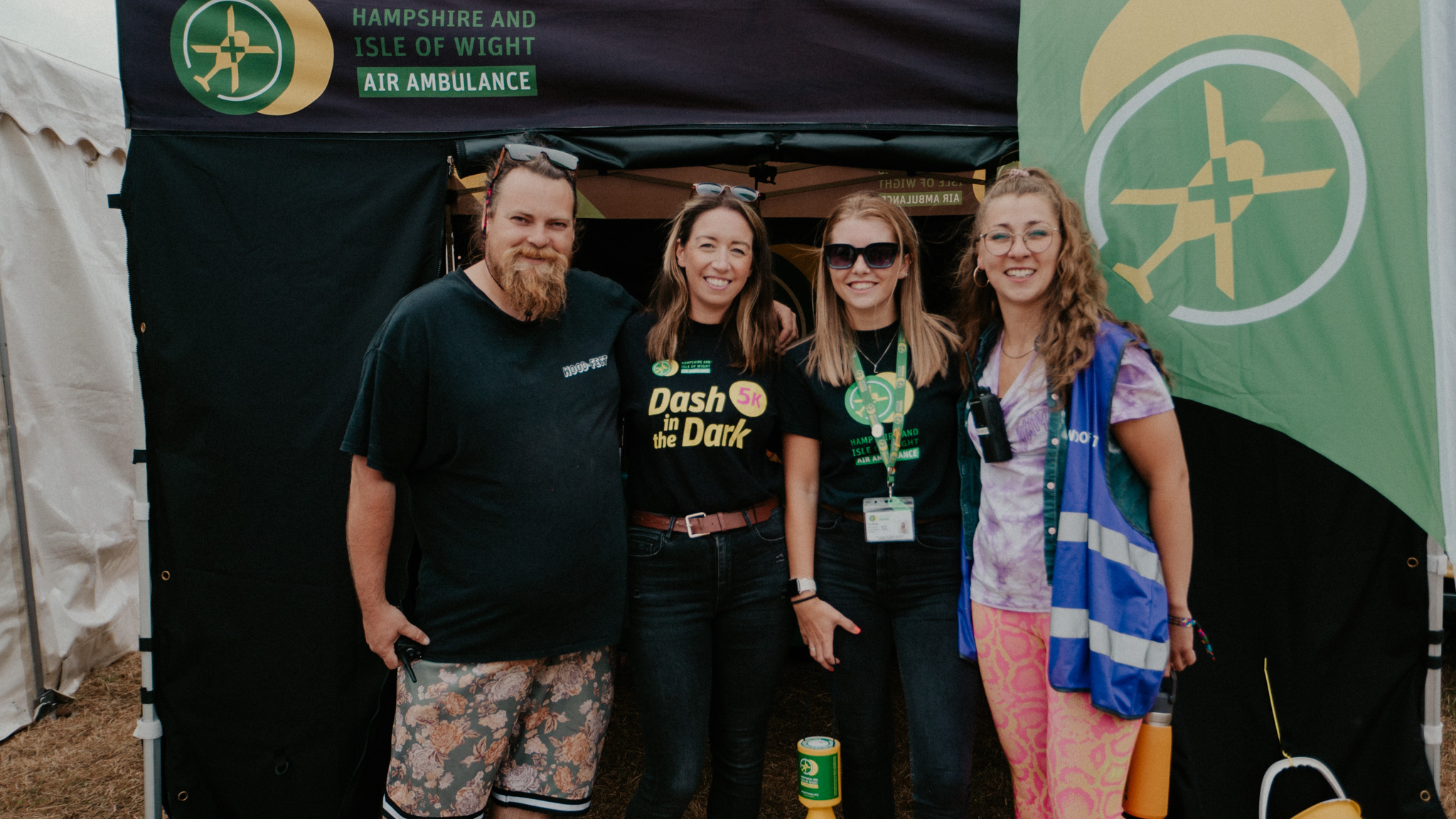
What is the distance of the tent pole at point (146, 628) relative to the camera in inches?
103

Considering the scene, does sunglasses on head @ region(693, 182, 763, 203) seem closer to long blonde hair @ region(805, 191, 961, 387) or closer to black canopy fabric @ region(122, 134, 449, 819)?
long blonde hair @ region(805, 191, 961, 387)

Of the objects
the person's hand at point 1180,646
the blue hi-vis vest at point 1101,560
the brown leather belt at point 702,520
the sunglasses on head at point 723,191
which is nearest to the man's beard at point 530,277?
the sunglasses on head at point 723,191

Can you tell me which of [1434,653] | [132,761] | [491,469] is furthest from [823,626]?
[132,761]

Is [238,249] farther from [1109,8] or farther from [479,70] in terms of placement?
[1109,8]

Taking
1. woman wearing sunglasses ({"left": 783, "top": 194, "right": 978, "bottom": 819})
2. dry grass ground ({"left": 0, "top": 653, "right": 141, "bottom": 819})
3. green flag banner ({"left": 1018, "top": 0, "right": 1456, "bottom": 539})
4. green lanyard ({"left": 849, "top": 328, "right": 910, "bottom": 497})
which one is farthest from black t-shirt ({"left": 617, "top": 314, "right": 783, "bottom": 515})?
dry grass ground ({"left": 0, "top": 653, "right": 141, "bottom": 819})

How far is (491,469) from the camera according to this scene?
6.32 ft

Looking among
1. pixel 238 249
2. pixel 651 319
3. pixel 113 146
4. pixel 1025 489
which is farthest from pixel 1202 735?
pixel 113 146

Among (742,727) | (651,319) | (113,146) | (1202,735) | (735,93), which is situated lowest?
(1202,735)

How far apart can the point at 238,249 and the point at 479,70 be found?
0.97 m

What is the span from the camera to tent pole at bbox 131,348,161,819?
8.55 feet

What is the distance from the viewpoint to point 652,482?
209 centimetres

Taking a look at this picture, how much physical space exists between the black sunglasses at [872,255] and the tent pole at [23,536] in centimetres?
388

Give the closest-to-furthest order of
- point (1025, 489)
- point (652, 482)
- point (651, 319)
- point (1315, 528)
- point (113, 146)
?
point (1025, 489), point (652, 482), point (651, 319), point (1315, 528), point (113, 146)

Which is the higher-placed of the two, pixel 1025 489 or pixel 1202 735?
pixel 1025 489
